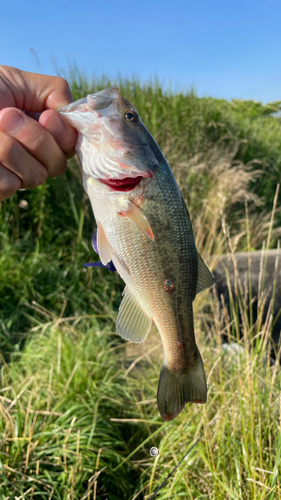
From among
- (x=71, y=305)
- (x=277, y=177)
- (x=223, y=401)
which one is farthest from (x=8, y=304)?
(x=277, y=177)

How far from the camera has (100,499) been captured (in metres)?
2.38

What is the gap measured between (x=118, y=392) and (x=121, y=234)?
2.29 meters

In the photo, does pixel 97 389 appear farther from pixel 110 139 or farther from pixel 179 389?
pixel 110 139

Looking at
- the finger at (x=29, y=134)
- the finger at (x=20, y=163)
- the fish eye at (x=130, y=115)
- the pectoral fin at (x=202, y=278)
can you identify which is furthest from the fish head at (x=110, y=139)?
the pectoral fin at (x=202, y=278)

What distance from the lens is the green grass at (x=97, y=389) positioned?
2129mm

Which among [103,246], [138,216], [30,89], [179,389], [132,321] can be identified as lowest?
[179,389]

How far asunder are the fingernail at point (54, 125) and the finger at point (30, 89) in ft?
0.79

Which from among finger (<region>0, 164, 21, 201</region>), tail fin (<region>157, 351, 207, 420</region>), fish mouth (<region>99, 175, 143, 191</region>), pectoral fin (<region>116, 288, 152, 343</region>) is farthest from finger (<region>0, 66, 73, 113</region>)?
tail fin (<region>157, 351, 207, 420</region>)

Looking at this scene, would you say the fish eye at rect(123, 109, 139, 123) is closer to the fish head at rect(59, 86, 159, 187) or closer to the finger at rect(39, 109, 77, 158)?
the fish head at rect(59, 86, 159, 187)

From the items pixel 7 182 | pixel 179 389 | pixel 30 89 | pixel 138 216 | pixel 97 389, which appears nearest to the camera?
pixel 138 216

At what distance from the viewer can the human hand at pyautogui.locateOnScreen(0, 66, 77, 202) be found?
135 cm

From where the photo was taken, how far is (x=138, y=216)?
3.99 feet

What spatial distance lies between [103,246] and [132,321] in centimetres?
32

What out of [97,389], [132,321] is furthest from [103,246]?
[97,389]
